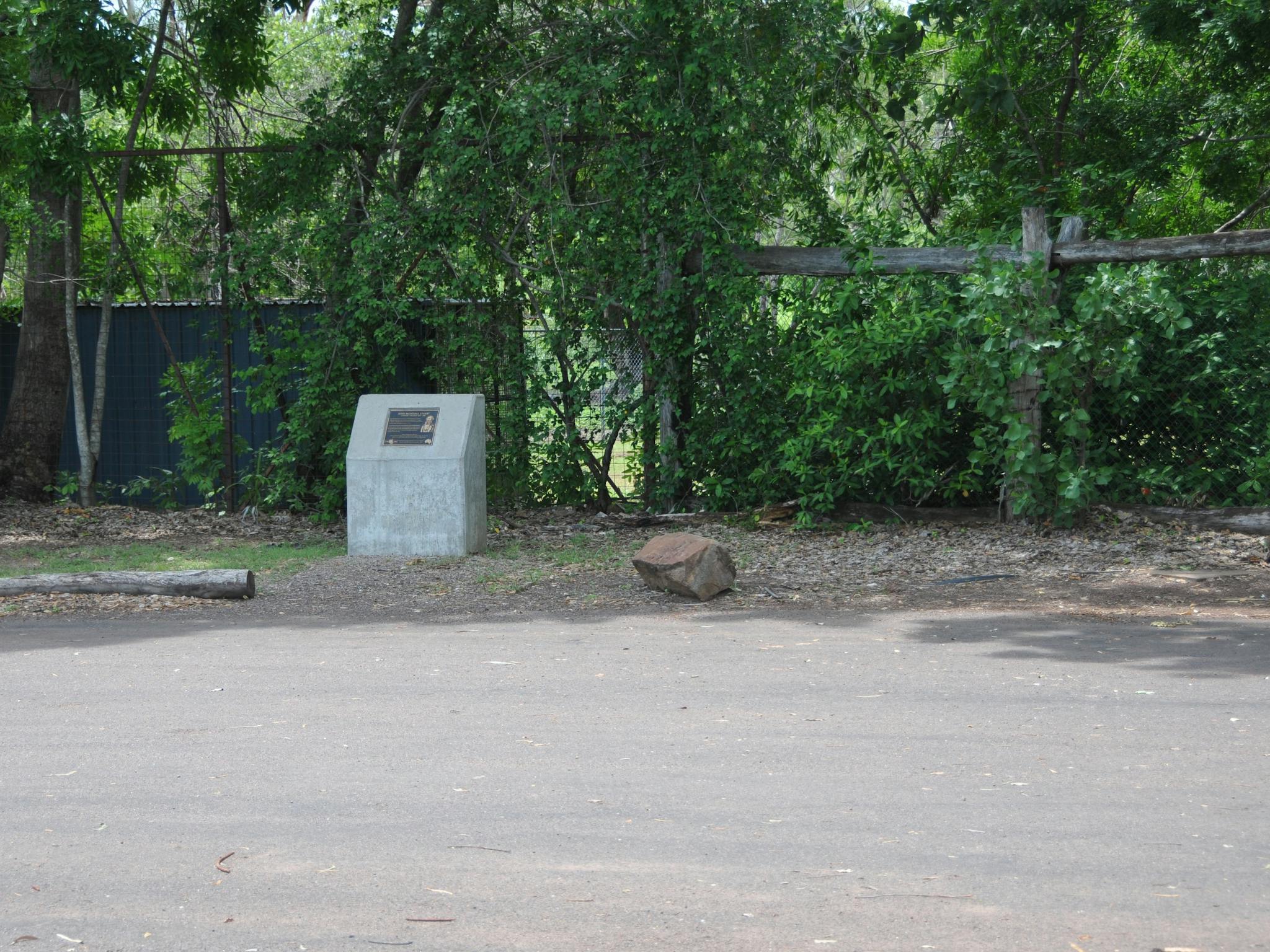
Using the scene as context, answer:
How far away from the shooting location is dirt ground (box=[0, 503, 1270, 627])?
8602 mm

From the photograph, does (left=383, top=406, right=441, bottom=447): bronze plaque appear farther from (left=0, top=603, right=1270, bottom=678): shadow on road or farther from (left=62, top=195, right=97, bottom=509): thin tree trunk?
(left=62, top=195, right=97, bottom=509): thin tree trunk

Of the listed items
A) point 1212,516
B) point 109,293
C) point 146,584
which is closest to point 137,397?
point 109,293

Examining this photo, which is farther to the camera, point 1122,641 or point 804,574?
point 804,574

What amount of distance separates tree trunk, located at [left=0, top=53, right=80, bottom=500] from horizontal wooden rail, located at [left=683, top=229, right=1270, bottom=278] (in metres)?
6.82

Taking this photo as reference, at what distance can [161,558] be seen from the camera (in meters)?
10.7

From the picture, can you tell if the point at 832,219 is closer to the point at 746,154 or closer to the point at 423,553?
the point at 746,154

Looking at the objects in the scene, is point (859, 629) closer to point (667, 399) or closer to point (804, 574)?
point (804, 574)

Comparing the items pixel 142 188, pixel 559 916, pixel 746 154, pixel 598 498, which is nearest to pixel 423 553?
pixel 598 498

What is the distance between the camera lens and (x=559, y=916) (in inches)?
149

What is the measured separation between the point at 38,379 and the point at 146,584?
19.6 ft

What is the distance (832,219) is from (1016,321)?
246 centimetres

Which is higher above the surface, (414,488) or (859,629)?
(414,488)

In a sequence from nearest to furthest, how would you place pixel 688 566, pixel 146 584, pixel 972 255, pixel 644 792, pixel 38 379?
pixel 644 792
pixel 688 566
pixel 146 584
pixel 972 255
pixel 38 379

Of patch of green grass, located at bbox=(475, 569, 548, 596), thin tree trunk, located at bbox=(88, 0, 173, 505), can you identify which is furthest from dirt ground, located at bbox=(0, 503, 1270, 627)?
thin tree trunk, located at bbox=(88, 0, 173, 505)
